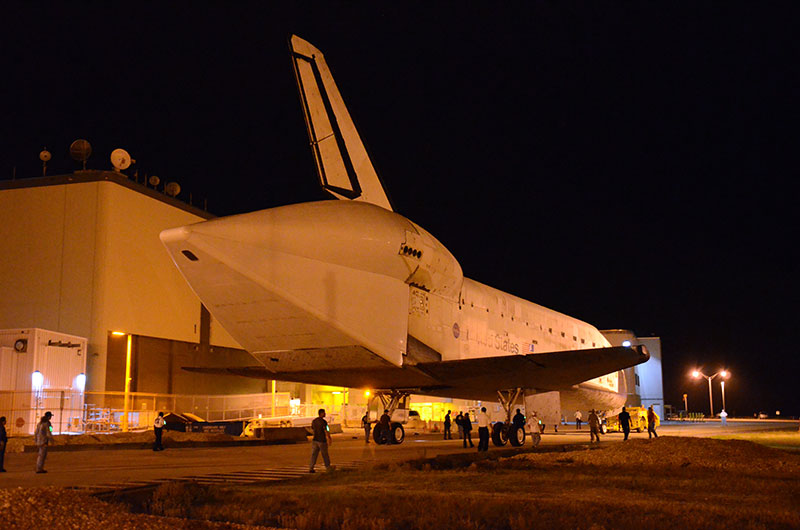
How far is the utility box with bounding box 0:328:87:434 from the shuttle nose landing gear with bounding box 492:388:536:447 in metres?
19.1

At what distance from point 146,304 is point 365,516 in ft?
127

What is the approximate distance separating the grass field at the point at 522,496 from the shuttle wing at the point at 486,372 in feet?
6.76

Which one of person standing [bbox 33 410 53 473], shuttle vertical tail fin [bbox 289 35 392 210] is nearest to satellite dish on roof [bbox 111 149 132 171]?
shuttle vertical tail fin [bbox 289 35 392 210]

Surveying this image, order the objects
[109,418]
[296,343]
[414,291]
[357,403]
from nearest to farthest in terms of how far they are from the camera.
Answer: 1. [296,343]
2. [414,291]
3. [109,418]
4. [357,403]

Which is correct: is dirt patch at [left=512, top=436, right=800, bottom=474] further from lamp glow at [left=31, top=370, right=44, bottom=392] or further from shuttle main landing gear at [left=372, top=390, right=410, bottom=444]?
lamp glow at [left=31, top=370, right=44, bottom=392]

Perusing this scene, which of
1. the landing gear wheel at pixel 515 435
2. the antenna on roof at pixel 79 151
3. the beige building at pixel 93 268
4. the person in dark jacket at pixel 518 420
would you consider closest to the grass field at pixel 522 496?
the person in dark jacket at pixel 518 420

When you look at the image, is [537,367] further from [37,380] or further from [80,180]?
[80,180]

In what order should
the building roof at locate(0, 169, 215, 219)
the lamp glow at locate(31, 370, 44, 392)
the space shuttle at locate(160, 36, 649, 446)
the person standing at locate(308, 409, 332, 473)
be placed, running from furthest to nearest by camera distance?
the building roof at locate(0, 169, 215, 219), the lamp glow at locate(31, 370, 44, 392), the person standing at locate(308, 409, 332, 473), the space shuttle at locate(160, 36, 649, 446)

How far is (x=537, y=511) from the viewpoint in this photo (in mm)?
8672

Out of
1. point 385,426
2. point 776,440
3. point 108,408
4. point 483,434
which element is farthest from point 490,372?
point 108,408

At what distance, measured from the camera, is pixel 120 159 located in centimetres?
4422

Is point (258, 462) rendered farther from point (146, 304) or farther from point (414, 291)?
point (146, 304)

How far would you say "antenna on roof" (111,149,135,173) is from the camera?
44.0m

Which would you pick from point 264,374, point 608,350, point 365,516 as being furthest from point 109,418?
point 365,516
